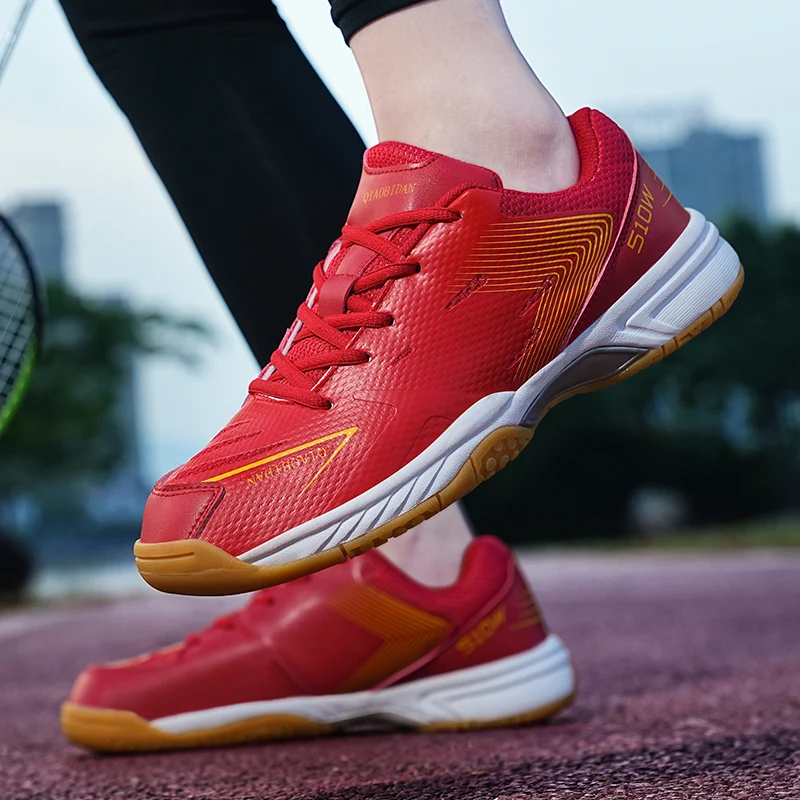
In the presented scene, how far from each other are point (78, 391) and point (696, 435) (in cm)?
1000

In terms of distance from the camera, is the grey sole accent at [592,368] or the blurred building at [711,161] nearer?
the grey sole accent at [592,368]

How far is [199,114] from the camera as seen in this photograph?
84 cm

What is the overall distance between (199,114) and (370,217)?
223 mm

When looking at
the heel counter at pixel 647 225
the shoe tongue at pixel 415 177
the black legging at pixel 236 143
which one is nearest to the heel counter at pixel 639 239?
the heel counter at pixel 647 225

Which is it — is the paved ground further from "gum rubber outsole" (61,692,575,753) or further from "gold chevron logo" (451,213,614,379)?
"gold chevron logo" (451,213,614,379)

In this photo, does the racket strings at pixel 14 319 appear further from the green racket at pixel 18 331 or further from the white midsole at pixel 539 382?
the white midsole at pixel 539 382

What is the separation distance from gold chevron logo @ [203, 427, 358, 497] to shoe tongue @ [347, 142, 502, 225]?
16cm

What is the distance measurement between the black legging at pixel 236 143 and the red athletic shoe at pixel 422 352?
0.43 ft

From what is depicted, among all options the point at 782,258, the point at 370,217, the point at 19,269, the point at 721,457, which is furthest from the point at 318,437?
the point at 782,258

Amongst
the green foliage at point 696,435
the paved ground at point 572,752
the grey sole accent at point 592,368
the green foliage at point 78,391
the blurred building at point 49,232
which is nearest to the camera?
the paved ground at point 572,752

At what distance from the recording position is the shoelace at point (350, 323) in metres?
0.67

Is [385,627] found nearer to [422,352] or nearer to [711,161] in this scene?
[422,352]

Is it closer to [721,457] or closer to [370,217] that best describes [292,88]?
[370,217]

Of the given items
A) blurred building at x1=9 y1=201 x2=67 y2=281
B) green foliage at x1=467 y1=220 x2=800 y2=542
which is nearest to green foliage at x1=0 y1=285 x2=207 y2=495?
green foliage at x1=467 y1=220 x2=800 y2=542
